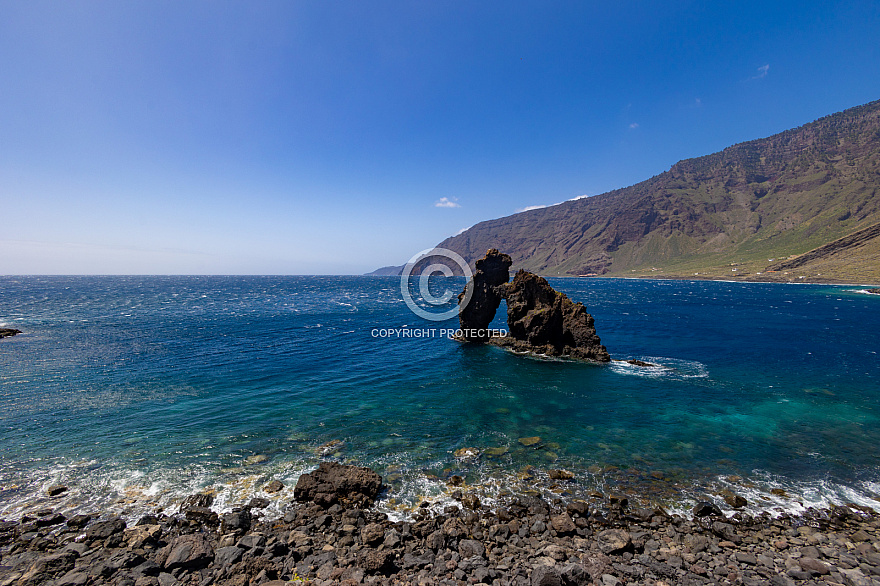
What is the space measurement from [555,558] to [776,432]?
23.1 meters

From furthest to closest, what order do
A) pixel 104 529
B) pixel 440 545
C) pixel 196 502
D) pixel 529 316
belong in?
pixel 529 316 < pixel 196 502 < pixel 104 529 < pixel 440 545

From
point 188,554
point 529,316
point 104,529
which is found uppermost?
point 529,316

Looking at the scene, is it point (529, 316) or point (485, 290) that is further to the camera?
point (485, 290)

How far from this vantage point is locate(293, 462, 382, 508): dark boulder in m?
16.9

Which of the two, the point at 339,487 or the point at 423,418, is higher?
the point at 339,487

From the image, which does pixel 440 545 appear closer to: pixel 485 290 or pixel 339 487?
pixel 339 487

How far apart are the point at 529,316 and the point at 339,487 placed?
37846mm

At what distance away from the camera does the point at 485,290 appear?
57.8m

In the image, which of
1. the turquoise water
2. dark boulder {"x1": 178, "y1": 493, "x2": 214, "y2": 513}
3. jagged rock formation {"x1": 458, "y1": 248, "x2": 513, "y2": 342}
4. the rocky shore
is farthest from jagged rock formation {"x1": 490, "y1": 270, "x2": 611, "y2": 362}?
dark boulder {"x1": 178, "y1": 493, "x2": 214, "y2": 513}

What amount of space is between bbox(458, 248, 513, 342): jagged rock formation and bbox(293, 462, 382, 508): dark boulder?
1576 inches

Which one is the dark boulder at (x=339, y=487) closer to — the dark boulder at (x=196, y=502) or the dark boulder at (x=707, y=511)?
the dark boulder at (x=196, y=502)

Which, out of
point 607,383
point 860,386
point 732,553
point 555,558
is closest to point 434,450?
point 555,558

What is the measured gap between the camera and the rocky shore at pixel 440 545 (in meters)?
12.2

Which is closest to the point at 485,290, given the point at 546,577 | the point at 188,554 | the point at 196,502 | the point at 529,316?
the point at 529,316
